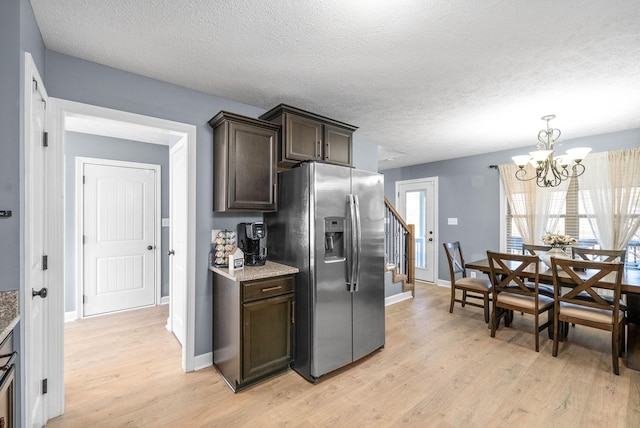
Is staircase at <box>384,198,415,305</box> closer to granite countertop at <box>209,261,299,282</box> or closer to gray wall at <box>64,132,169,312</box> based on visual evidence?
granite countertop at <box>209,261,299,282</box>

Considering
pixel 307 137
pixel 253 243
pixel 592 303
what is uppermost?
pixel 307 137

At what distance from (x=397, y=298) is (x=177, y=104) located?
400cm

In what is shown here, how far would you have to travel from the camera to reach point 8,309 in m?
1.33

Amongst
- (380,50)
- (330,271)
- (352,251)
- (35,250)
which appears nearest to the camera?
(35,250)

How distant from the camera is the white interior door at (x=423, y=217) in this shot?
5965 mm

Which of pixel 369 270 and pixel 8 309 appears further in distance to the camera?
pixel 369 270

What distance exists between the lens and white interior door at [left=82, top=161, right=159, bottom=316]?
3.89 m

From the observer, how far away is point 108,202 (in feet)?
13.2

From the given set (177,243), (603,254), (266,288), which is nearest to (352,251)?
(266,288)

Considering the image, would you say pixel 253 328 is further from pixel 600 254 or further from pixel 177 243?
pixel 600 254

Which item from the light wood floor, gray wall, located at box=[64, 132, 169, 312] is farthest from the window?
gray wall, located at box=[64, 132, 169, 312]

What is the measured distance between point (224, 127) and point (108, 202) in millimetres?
2633

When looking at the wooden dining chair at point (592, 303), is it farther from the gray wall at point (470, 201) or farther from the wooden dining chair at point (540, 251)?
the gray wall at point (470, 201)

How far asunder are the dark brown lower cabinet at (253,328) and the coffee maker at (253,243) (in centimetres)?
32
